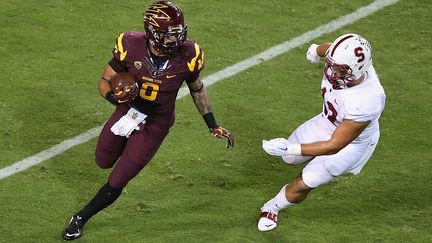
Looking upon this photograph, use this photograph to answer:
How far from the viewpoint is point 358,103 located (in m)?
6.91

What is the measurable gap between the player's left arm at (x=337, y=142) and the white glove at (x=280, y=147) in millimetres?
74

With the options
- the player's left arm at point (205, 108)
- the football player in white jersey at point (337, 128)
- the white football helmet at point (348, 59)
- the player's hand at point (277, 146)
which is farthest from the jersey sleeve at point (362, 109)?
the player's left arm at point (205, 108)

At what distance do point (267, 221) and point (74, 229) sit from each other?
1.48 metres

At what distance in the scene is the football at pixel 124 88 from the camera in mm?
6695

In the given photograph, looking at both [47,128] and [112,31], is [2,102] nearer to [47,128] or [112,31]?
[47,128]

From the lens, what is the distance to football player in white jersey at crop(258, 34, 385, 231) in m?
6.87

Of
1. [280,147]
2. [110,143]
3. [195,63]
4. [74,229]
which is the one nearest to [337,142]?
[280,147]

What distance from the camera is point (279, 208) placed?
7629 mm

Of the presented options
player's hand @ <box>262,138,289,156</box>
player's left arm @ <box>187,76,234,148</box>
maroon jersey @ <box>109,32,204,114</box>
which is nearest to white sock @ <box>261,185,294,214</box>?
player's left arm @ <box>187,76,234,148</box>

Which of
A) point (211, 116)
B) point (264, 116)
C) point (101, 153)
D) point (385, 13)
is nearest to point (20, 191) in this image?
point (101, 153)

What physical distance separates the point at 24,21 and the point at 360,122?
14.9 feet

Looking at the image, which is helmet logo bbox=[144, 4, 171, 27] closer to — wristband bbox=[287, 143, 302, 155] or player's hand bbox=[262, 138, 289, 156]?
player's hand bbox=[262, 138, 289, 156]

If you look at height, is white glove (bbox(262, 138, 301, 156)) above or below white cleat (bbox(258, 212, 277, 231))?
above

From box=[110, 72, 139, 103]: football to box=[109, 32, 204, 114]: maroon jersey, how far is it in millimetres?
192
